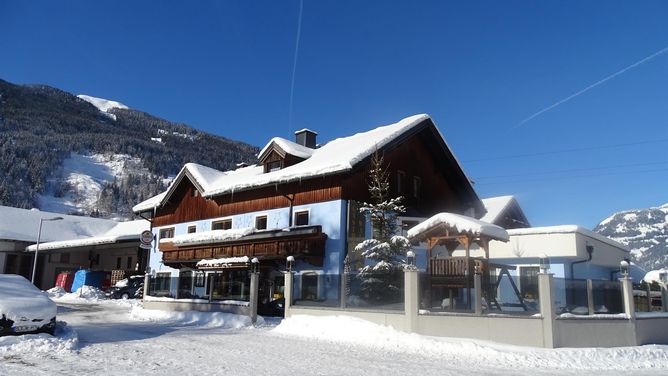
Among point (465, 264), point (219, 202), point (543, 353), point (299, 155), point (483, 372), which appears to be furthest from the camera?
point (219, 202)

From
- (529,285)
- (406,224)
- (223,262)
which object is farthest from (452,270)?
(223,262)

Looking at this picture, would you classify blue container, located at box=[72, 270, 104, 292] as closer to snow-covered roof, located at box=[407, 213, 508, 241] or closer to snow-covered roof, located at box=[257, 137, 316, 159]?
snow-covered roof, located at box=[257, 137, 316, 159]

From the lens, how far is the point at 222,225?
103ft

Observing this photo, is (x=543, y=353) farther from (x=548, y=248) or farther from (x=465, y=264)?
(x=548, y=248)

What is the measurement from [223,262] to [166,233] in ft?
38.0

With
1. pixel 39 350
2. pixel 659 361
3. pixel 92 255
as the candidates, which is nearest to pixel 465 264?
pixel 659 361

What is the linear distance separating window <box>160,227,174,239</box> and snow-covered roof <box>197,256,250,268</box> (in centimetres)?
864

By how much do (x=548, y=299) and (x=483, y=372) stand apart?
4203 mm

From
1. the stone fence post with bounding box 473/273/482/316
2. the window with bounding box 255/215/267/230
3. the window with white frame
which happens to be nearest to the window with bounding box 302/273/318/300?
the window with white frame

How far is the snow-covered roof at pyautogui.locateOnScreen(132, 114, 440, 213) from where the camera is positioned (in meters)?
24.9

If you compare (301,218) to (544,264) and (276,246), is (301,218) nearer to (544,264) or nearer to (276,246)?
(276,246)

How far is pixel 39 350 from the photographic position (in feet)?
42.0

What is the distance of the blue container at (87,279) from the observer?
43.6 m

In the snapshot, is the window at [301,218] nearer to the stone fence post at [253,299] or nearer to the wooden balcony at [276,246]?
the wooden balcony at [276,246]
